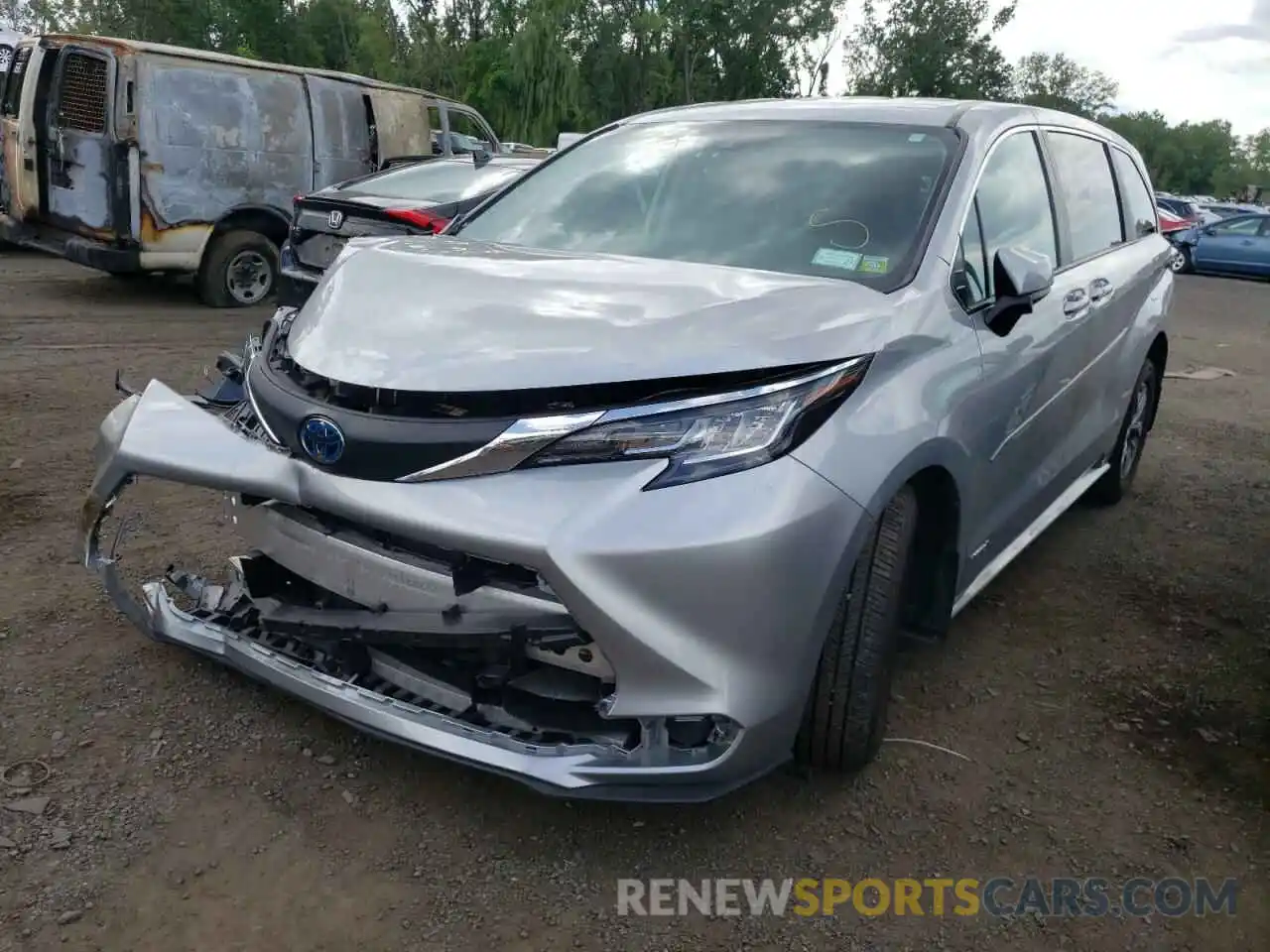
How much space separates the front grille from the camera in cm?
834

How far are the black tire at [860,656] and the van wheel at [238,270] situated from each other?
8.07 m

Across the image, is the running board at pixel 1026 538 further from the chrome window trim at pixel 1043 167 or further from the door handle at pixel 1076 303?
the chrome window trim at pixel 1043 167

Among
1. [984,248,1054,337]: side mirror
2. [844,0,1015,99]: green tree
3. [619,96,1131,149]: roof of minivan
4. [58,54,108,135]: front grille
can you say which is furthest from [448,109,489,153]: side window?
[844,0,1015,99]: green tree

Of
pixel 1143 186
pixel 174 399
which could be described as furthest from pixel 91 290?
pixel 1143 186

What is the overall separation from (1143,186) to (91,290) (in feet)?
29.1

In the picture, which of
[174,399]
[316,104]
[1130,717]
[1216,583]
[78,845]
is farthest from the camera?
[316,104]

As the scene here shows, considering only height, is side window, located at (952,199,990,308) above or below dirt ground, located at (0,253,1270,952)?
above

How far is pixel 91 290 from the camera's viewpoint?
9805 mm

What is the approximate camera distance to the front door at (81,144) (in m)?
8.33

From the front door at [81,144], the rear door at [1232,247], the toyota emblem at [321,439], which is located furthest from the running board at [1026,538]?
the rear door at [1232,247]

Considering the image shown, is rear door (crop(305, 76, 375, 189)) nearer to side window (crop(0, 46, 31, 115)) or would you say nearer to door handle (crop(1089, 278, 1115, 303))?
side window (crop(0, 46, 31, 115))

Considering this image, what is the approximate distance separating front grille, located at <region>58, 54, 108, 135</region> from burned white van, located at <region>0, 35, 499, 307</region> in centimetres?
1

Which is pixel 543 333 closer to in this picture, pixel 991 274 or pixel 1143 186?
pixel 991 274

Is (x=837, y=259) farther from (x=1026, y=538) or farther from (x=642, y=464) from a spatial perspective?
(x=1026, y=538)
